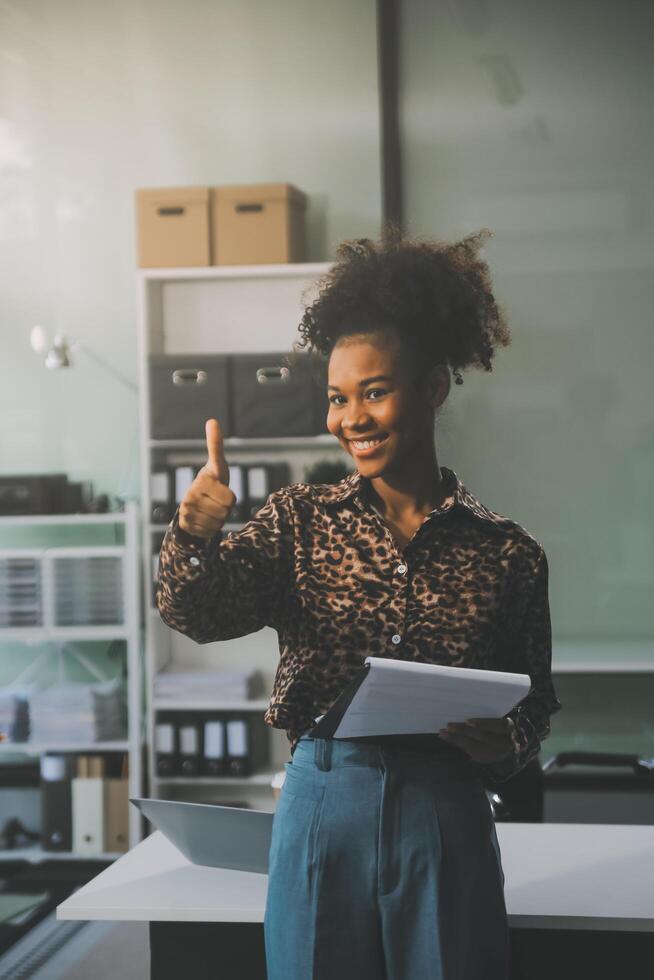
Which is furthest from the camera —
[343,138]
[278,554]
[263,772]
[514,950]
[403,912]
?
[343,138]

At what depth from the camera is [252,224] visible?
3.72 m

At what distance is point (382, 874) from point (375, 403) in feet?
1.67

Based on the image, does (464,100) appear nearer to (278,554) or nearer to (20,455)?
(20,455)

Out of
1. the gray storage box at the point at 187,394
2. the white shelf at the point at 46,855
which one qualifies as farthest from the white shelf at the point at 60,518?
the white shelf at the point at 46,855

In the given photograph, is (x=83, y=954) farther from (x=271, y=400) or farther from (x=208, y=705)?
(x=271, y=400)

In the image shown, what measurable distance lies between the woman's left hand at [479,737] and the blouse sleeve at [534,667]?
0.07 m

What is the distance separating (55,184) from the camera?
13.7 feet

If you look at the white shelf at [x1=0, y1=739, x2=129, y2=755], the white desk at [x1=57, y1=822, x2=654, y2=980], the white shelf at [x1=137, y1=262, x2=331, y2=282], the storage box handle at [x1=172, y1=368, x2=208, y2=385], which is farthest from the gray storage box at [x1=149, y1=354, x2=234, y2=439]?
the white desk at [x1=57, y1=822, x2=654, y2=980]

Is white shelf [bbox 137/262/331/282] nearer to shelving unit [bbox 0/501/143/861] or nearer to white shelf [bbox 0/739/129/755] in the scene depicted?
shelving unit [bbox 0/501/143/861]

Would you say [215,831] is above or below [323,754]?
below

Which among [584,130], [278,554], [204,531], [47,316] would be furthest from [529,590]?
[47,316]

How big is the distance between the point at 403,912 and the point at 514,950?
38 centimetres

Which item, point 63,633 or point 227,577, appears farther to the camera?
point 63,633

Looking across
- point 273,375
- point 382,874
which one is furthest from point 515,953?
point 273,375
